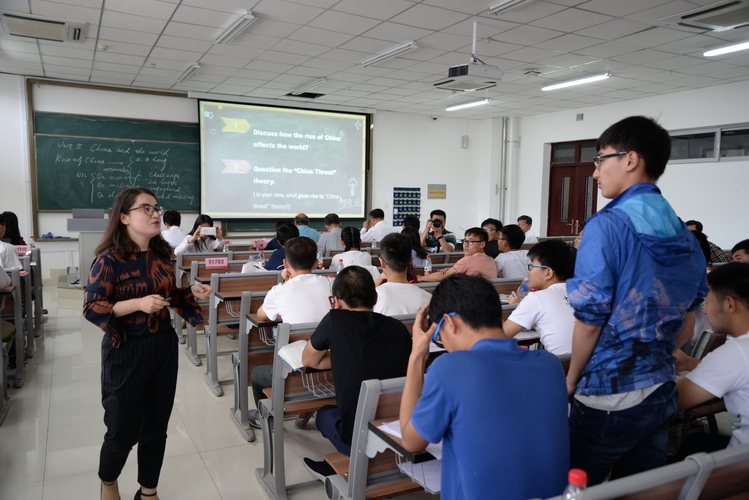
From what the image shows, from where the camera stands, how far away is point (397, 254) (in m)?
2.88

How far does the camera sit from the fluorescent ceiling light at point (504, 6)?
472cm

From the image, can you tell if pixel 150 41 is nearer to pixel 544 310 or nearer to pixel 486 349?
pixel 544 310

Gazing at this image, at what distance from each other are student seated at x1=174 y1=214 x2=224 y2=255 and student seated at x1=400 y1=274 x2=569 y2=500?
4661 mm

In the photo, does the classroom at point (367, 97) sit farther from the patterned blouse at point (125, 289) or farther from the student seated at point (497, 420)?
the student seated at point (497, 420)

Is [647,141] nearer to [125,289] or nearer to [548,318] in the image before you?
[548,318]

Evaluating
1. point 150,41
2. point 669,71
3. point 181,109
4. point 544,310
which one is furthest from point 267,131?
point 544,310

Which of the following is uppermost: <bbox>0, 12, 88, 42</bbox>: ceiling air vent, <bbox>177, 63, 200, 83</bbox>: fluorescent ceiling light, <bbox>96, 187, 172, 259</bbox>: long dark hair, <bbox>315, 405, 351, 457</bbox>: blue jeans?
<bbox>177, 63, 200, 83</bbox>: fluorescent ceiling light

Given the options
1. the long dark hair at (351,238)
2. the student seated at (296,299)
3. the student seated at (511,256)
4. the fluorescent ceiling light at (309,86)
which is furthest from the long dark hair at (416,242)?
the fluorescent ceiling light at (309,86)

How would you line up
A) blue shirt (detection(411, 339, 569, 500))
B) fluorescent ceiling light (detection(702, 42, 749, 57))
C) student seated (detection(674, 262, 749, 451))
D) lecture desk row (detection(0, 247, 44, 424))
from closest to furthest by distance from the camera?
blue shirt (detection(411, 339, 569, 500)), student seated (detection(674, 262, 749, 451)), lecture desk row (detection(0, 247, 44, 424)), fluorescent ceiling light (detection(702, 42, 749, 57))

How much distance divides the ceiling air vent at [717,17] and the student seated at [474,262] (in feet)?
10.3

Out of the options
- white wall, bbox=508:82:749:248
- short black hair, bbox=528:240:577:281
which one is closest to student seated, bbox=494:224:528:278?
short black hair, bbox=528:240:577:281

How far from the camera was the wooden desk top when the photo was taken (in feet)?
4.34

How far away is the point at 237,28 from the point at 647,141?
524 centimetres

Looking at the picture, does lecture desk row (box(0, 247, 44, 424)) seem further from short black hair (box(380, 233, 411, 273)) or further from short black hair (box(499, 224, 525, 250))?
short black hair (box(499, 224, 525, 250))
